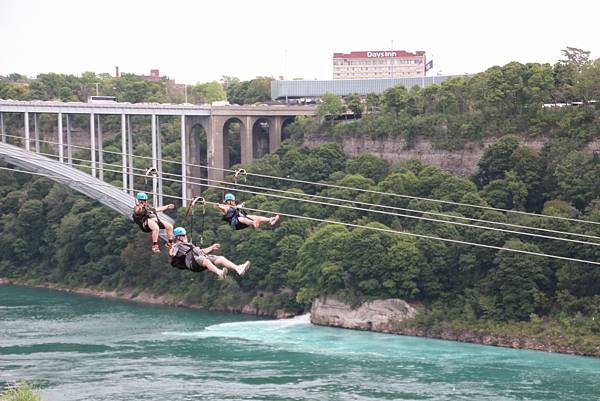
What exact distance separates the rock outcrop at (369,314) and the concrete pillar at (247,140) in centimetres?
1367

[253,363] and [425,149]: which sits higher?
[425,149]

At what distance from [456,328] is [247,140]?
18.2 m

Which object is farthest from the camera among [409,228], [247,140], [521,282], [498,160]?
[247,140]

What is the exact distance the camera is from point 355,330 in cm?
4722

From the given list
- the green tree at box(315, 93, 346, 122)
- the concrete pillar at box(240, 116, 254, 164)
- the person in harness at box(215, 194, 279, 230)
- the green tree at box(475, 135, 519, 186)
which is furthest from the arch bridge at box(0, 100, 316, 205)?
the person in harness at box(215, 194, 279, 230)

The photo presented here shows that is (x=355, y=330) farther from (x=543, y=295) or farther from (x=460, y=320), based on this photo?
(x=543, y=295)

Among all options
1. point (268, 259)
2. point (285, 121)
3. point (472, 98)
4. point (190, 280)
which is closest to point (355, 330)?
point (268, 259)

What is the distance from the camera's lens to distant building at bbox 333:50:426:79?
88688 mm

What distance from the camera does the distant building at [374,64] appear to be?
88.7 m

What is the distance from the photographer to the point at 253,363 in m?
40.7

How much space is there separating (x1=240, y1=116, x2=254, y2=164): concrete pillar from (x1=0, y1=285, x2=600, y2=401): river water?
11.5 meters

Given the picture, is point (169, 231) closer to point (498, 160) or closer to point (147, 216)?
point (147, 216)

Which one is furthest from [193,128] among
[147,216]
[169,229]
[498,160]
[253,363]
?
[169,229]

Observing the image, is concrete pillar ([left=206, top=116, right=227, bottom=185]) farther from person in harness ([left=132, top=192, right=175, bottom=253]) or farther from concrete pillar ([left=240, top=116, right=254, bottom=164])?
person in harness ([left=132, top=192, right=175, bottom=253])
